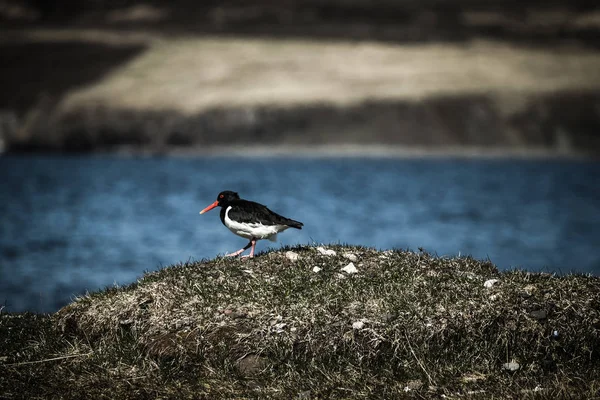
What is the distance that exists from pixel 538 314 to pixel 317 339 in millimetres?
3538

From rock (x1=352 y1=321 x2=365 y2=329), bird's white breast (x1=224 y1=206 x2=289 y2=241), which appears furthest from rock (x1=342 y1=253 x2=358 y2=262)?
rock (x1=352 y1=321 x2=365 y2=329)

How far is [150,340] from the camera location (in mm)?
11828

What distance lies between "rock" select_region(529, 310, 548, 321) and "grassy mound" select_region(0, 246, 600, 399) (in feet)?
0.10

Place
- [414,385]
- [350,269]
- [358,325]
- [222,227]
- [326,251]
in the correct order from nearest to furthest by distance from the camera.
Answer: [414,385], [358,325], [350,269], [326,251], [222,227]

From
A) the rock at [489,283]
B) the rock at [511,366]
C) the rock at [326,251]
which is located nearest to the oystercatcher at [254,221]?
the rock at [326,251]

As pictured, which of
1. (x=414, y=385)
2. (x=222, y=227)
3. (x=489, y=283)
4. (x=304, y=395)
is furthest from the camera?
(x=222, y=227)

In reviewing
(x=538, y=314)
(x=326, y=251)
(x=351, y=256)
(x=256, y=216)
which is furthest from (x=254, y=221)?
(x=538, y=314)

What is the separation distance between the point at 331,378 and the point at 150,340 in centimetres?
301

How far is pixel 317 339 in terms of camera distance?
11.5 metres

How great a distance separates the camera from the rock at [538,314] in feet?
39.1

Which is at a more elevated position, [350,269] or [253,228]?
[253,228]

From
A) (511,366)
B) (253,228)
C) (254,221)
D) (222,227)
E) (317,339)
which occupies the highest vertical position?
(254,221)

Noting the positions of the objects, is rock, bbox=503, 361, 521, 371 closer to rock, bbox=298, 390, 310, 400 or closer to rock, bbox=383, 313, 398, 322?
rock, bbox=383, 313, 398, 322

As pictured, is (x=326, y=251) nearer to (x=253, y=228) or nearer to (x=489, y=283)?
(x=253, y=228)
